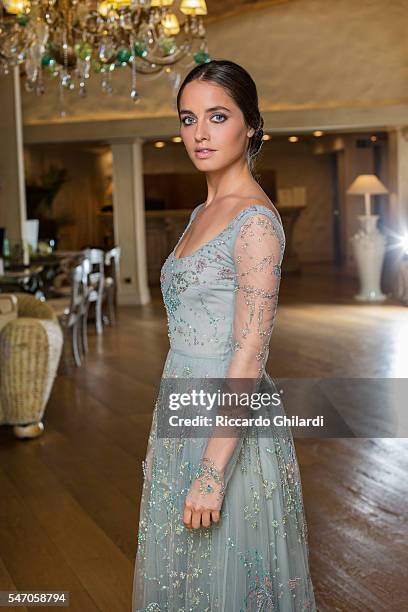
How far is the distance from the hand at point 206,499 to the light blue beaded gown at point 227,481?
105 mm

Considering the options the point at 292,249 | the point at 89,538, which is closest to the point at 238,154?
the point at 89,538

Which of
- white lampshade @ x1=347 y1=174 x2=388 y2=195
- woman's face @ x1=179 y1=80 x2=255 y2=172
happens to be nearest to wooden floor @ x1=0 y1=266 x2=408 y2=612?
woman's face @ x1=179 y1=80 x2=255 y2=172

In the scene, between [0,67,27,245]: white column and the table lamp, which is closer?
[0,67,27,245]: white column

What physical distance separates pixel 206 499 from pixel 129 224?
1174 cm

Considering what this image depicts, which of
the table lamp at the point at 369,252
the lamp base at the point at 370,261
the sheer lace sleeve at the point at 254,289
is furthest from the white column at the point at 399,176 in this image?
the sheer lace sleeve at the point at 254,289

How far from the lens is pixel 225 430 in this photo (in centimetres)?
179

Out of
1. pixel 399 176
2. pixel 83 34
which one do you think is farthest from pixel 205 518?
pixel 399 176

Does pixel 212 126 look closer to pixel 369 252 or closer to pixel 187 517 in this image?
pixel 187 517

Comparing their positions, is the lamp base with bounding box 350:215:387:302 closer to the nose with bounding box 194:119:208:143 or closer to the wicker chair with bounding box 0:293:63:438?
the wicker chair with bounding box 0:293:63:438

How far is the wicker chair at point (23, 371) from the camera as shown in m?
5.41

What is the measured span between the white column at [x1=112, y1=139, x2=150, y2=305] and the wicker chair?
7.80 metres

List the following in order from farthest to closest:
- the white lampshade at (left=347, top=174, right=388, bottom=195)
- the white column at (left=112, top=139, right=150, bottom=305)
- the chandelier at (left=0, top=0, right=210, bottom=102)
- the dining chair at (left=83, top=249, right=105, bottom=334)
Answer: the white column at (left=112, top=139, right=150, bottom=305), the white lampshade at (left=347, top=174, right=388, bottom=195), the dining chair at (left=83, top=249, right=105, bottom=334), the chandelier at (left=0, top=0, right=210, bottom=102)

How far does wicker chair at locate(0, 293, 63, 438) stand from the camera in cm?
541

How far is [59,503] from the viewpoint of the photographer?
13.8 ft
